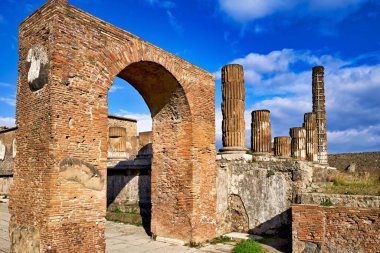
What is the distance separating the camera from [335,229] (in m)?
6.73

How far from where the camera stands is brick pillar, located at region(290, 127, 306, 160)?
13.9 metres

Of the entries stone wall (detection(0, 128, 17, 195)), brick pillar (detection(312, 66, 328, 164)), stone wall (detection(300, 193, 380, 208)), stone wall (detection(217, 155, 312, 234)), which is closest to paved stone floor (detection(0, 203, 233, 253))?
stone wall (detection(217, 155, 312, 234))

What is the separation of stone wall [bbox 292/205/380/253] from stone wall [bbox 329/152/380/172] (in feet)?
60.7

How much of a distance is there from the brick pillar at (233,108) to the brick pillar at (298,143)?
4437 millimetres

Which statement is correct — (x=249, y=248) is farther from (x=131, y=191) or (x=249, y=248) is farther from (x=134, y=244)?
(x=131, y=191)

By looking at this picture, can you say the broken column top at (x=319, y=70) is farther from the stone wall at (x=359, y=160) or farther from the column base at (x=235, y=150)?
the column base at (x=235, y=150)

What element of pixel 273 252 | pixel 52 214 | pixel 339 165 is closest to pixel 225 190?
pixel 273 252

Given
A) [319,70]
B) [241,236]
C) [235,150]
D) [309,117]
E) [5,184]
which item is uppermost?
[319,70]

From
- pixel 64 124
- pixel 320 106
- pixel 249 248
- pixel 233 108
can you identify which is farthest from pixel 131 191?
pixel 320 106

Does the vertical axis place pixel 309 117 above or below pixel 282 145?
above

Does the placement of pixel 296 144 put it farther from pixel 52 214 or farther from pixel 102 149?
pixel 52 214

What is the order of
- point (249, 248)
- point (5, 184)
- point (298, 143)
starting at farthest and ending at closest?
point (5, 184), point (298, 143), point (249, 248)

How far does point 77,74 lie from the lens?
5977 millimetres

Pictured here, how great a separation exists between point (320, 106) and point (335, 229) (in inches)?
498
